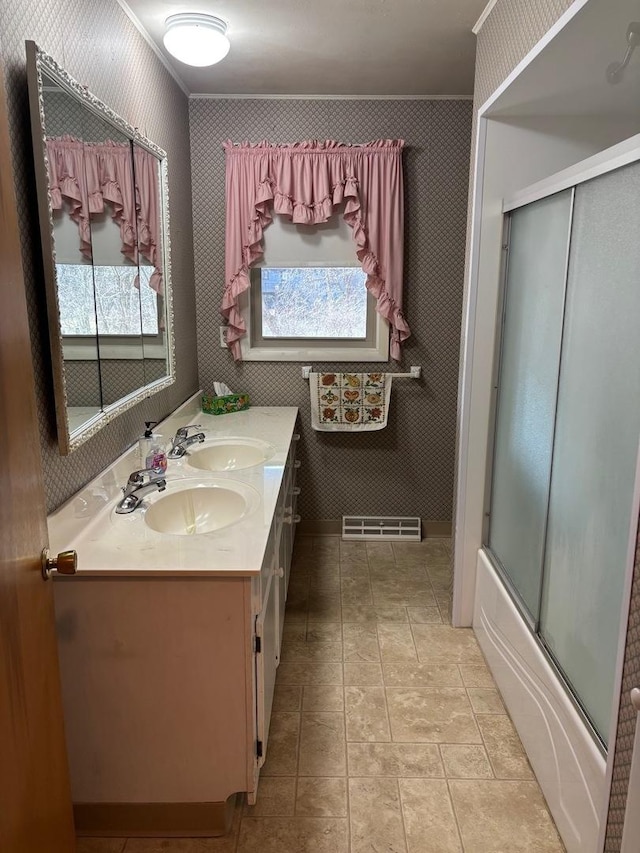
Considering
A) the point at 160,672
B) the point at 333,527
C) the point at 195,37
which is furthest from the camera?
the point at 333,527

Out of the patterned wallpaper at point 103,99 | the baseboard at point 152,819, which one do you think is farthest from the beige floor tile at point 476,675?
the patterned wallpaper at point 103,99

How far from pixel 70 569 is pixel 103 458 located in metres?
0.88

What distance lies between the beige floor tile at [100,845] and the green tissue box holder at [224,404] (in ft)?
6.65

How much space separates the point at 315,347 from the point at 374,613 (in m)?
1.50

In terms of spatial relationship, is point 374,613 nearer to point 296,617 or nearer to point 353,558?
point 296,617

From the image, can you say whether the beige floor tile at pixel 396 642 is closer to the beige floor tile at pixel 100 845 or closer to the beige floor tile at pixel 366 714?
the beige floor tile at pixel 366 714

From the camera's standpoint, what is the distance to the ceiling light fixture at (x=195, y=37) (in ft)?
7.36

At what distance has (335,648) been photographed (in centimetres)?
259

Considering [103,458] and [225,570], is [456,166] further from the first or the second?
[225,570]

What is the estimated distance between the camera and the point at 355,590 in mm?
3098

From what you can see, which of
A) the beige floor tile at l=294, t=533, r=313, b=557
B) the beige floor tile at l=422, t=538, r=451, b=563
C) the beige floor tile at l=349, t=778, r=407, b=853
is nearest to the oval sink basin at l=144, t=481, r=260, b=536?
the beige floor tile at l=349, t=778, r=407, b=853

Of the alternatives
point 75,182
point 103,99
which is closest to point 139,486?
point 75,182

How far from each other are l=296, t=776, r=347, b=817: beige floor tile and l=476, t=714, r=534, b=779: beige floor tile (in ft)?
1.62

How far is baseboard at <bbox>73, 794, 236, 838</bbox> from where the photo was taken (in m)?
1.69
